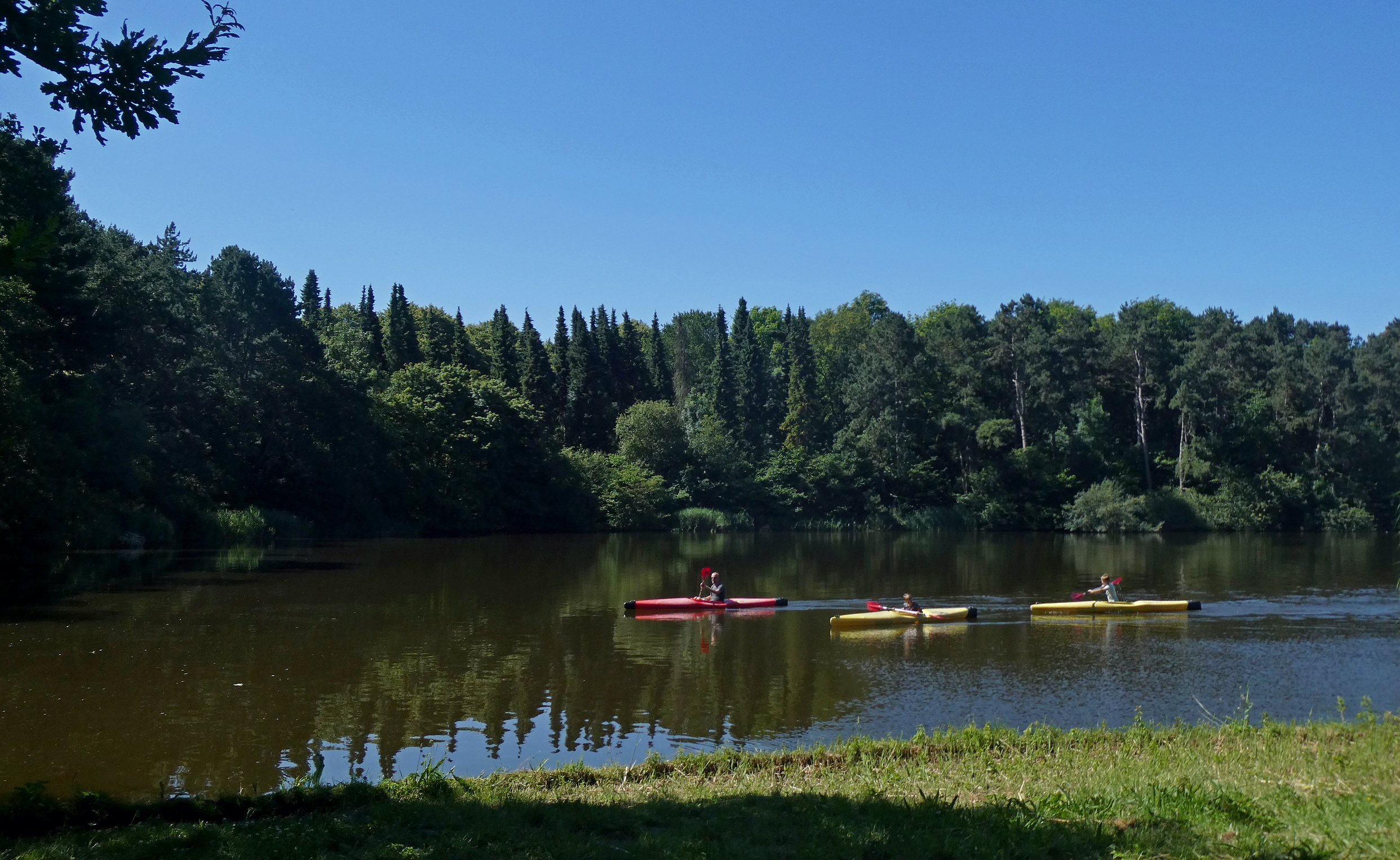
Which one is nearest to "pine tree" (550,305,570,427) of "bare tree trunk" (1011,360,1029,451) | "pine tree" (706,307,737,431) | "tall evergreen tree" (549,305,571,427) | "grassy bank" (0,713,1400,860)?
"tall evergreen tree" (549,305,571,427)

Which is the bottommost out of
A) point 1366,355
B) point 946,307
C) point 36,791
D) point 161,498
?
point 36,791

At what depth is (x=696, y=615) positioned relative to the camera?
2547 centimetres

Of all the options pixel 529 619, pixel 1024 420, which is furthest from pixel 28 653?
pixel 1024 420

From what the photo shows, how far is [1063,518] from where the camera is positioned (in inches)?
2532

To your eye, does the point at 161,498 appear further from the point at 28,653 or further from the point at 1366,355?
the point at 1366,355

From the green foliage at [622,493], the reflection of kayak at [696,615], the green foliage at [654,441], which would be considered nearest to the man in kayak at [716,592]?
the reflection of kayak at [696,615]

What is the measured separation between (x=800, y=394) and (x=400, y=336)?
30.7m

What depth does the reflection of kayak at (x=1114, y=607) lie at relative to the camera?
24.9m

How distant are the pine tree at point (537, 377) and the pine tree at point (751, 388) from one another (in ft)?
47.9

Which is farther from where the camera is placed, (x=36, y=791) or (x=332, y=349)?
(x=332, y=349)

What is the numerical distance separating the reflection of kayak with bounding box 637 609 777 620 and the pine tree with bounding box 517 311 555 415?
4908 centimetres

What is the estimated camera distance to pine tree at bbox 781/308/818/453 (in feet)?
266

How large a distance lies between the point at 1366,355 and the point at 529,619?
212 ft

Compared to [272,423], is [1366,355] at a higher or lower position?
higher
